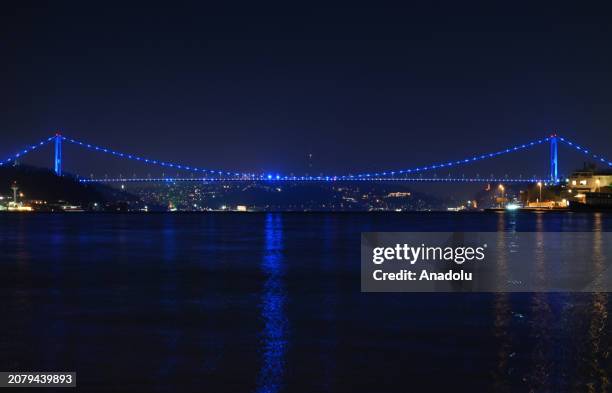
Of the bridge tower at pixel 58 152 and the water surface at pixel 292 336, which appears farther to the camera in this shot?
the bridge tower at pixel 58 152

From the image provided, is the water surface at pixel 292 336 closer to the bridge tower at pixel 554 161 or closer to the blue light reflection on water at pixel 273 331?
the blue light reflection on water at pixel 273 331

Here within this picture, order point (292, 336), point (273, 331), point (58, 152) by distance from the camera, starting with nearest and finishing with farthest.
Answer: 1. point (292, 336)
2. point (273, 331)
3. point (58, 152)

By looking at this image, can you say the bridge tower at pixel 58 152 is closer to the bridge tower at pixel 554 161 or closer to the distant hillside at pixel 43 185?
the distant hillside at pixel 43 185

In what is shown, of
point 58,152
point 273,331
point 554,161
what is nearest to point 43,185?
point 58,152

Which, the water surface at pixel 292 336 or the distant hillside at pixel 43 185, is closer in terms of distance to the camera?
the water surface at pixel 292 336

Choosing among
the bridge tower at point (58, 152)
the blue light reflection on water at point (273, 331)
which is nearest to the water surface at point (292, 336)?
the blue light reflection on water at point (273, 331)

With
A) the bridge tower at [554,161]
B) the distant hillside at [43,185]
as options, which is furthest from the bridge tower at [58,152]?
the bridge tower at [554,161]

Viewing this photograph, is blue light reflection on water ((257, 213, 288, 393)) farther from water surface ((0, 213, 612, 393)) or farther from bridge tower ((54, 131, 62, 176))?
bridge tower ((54, 131, 62, 176))

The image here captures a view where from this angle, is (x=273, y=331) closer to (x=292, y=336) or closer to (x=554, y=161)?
(x=292, y=336)

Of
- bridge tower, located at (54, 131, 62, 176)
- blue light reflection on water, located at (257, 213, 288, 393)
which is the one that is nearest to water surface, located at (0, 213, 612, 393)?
blue light reflection on water, located at (257, 213, 288, 393)

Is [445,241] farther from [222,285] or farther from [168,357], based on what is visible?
[168,357]

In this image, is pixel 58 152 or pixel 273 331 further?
pixel 58 152

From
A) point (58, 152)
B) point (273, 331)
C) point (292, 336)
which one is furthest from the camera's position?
point (58, 152)
